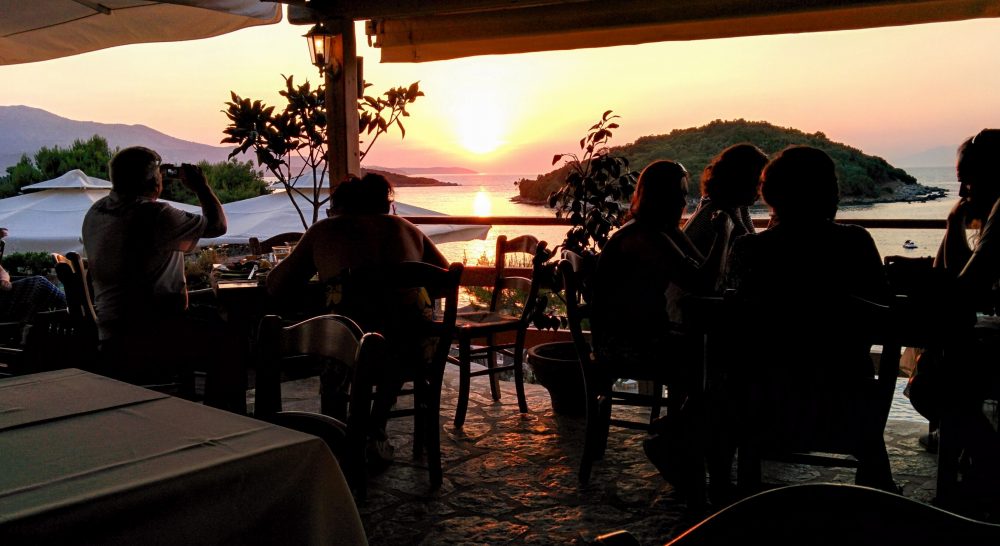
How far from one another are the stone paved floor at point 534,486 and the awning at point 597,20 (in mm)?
2125

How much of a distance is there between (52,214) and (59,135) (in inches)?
769

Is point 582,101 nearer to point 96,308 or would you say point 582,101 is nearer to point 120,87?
point 96,308

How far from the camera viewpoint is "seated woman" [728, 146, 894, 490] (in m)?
2.07

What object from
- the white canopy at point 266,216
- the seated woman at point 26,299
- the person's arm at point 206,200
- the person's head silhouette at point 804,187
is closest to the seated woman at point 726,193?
the person's head silhouette at point 804,187

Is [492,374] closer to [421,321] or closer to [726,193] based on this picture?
[421,321]

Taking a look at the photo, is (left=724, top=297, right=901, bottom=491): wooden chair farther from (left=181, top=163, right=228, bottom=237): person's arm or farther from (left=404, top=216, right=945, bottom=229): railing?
(left=181, top=163, right=228, bottom=237): person's arm

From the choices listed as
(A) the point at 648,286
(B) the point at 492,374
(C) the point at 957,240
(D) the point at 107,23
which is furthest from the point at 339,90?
(C) the point at 957,240

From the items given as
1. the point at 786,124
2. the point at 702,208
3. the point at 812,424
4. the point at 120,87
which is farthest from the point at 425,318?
the point at 120,87

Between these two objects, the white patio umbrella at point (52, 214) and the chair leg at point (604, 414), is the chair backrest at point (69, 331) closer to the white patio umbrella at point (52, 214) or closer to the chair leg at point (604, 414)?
the chair leg at point (604, 414)

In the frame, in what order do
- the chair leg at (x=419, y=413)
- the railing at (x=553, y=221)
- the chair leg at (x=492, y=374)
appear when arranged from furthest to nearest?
the railing at (x=553, y=221)
the chair leg at (x=492, y=374)
the chair leg at (x=419, y=413)

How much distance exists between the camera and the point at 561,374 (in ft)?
13.5

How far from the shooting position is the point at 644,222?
3.19m

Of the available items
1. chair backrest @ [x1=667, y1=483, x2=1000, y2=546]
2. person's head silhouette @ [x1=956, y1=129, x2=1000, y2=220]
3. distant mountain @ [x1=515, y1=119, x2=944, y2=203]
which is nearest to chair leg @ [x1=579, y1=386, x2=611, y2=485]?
person's head silhouette @ [x1=956, y1=129, x2=1000, y2=220]

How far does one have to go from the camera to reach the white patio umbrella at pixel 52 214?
30.9ft
